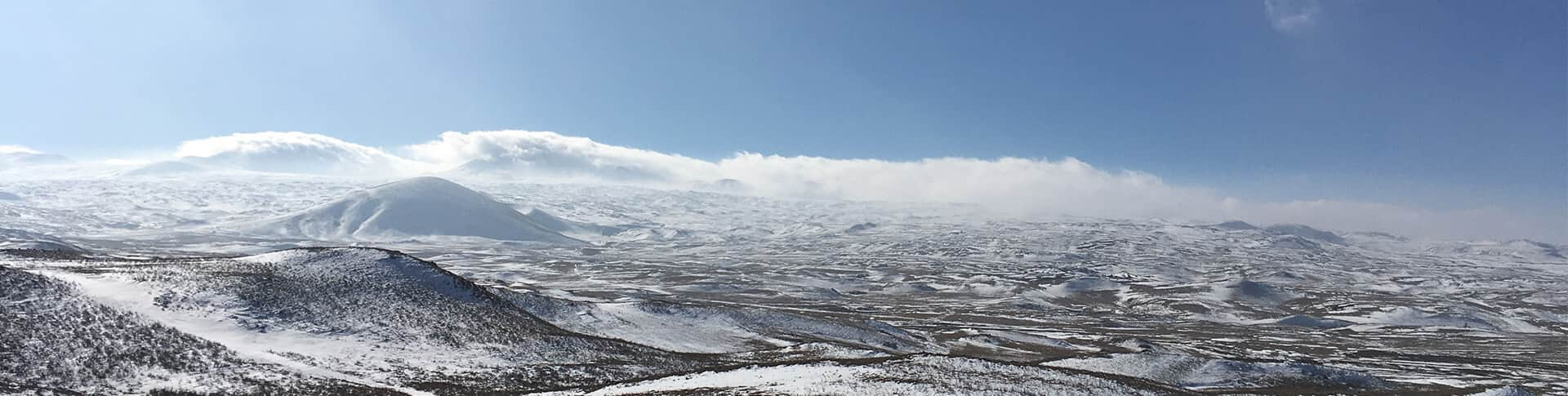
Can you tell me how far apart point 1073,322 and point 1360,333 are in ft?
178

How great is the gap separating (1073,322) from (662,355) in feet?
325

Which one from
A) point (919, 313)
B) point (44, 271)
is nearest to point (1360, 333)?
point (919, 313)

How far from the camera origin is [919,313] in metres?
135

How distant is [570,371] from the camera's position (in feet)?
146

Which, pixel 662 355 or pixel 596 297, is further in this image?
pixel 596 297

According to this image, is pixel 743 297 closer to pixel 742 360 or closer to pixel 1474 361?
pixel 742 360

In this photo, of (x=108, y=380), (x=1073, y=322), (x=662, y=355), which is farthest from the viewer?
(x=1073, y=322)

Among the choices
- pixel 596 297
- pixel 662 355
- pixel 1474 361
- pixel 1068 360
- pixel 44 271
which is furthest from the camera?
pixel 596 297

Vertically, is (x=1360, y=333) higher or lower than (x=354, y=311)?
lower

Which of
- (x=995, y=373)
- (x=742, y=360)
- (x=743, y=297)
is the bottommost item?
(x=743, y=297)

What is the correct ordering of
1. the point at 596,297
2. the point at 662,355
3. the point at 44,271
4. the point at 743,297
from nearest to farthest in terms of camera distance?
1. the point at 44,271
2. the point at 662,355
3. the point at 596,297
4. the point at 743,297

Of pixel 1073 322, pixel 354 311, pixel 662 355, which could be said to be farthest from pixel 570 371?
pixel 1073 322

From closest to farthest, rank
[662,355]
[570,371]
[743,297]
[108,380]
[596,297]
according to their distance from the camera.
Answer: [108,380], [570,371], [662,355], [596,297], [743,297]

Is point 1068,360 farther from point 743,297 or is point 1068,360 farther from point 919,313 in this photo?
point 743,297
